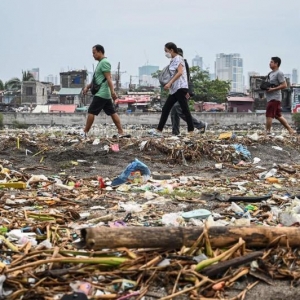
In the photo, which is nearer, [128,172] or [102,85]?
[128,172]

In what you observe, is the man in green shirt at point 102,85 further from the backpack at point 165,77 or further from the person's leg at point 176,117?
the person's leg at point 176,117

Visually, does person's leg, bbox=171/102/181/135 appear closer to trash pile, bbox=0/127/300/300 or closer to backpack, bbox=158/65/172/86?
backpack, bbox=158/65/172/86

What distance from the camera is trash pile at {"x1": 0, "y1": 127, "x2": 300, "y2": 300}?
2797 mm

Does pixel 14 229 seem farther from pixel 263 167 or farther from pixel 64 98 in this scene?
pixel 64 98

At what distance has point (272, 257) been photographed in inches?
122

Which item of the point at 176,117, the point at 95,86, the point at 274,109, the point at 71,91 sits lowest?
the point at 176,117

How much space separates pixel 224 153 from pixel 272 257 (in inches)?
194

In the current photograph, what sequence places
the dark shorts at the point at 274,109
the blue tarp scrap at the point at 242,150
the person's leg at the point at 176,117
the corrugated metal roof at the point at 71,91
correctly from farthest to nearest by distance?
the corrugated metal roof at the point at 71,91 → the dark shorts at the point at 274,109 → the person's leg at the point at 176,117 → the blue tarp scrap at the point at 242,150

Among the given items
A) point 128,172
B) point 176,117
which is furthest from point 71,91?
point 128,172

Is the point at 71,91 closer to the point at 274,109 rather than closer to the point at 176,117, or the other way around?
the point at 176,117

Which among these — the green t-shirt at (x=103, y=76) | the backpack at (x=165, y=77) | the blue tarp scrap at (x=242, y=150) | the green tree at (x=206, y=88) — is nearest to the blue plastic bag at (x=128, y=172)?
the blue tarp scrap at (x=242, y=150)

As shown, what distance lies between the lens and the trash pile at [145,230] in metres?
2.80

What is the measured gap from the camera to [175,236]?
10.1 feet

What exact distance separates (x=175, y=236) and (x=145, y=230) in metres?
0.16
